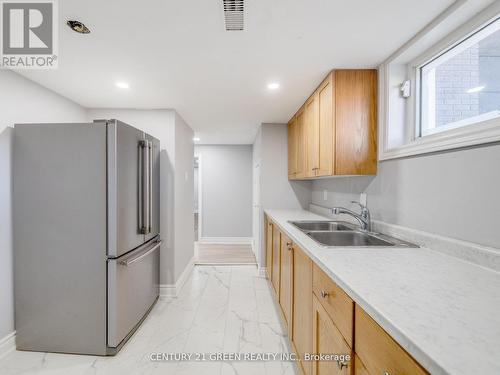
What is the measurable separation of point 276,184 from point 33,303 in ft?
9.50

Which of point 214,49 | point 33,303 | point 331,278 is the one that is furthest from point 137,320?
point 214,49

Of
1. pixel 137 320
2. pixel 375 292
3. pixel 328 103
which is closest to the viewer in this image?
pixel 375 292

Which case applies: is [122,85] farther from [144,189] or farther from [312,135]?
[312,135]

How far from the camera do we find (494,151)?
108 centimetres

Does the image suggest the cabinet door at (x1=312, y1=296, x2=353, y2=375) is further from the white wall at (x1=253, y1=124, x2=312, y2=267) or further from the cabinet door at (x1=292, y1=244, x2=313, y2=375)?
the white wall at (x1=253, y1=124, x2=312, y2=267)

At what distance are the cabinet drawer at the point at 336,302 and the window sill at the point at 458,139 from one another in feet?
3.13

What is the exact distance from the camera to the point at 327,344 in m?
1.09

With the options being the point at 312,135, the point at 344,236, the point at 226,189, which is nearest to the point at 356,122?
the point at 312,135

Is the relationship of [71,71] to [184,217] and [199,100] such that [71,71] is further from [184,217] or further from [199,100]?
[184,217]

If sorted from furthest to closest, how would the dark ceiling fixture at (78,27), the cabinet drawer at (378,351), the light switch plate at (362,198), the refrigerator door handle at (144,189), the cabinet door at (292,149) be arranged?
1. the cabinet door at (292,149)
2. the refrigerator door handle at (144,189)
3. the light switch plate at (362,198)
4. the dark ceiling fixture at (78,27)
5. the cabinet drawer at (378,351)

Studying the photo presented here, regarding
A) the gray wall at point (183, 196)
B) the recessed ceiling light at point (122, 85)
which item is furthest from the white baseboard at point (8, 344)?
the recessed ceiling light at point (122, 85)

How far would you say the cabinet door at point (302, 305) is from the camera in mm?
1387

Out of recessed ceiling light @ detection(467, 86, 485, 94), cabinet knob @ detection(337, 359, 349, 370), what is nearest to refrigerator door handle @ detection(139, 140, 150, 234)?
cabinet knob @ detection(337, 359, 349, 370)

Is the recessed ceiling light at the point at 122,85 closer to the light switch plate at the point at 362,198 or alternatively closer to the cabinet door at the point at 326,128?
the cabinet door at the point at 326,128
